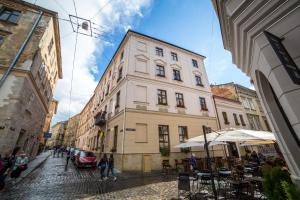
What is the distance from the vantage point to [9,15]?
44.6 feet

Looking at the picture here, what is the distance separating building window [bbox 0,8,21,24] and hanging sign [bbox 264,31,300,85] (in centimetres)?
1952

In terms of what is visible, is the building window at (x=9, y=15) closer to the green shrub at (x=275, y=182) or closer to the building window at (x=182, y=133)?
the building window at (x=182, y=133)

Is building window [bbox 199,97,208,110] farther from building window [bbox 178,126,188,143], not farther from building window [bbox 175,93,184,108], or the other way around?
building window [bbox 178,126,188,143]

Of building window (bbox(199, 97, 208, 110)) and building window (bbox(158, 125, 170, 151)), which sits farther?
building window (bbox(199, 97, 208, 110))

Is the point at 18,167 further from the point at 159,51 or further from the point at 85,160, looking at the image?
the point at 159,51

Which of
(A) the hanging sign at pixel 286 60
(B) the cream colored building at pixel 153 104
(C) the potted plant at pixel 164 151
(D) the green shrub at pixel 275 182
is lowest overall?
(D) the green shrub at pixel 275 182

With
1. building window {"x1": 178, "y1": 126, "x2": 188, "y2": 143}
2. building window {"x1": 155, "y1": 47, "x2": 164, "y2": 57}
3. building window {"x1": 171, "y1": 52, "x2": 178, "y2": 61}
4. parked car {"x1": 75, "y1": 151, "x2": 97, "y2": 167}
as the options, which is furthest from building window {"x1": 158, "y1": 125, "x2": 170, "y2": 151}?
building window {"x1": 171, "y1": 52, "x2": 178, "y2": 61}

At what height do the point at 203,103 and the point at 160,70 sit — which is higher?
the point at 160,70

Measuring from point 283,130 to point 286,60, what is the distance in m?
2.81

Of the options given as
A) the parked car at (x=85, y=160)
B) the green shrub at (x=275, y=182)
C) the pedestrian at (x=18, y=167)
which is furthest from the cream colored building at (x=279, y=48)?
the parked car at (x=85, y=160)

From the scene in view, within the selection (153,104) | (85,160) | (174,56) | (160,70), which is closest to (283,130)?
(153,104)

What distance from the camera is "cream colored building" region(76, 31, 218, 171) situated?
1334cm

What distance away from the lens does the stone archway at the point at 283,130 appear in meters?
4.07

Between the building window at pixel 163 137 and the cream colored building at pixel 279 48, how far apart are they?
34.6 ft
